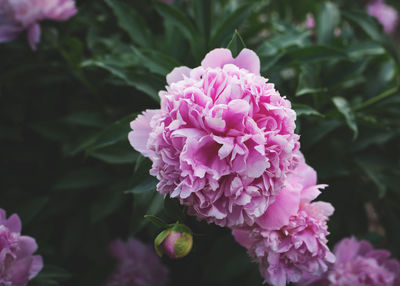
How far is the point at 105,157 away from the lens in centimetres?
91

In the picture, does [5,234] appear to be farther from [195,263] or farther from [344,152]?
[344,152]

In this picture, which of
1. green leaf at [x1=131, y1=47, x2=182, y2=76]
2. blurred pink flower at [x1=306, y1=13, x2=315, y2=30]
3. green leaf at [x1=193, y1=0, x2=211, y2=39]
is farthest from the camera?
blurred pink flower at [x1=306, y1=13, x2=315, y2=30]

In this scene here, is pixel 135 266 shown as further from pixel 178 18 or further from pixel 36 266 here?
pixel 178 18

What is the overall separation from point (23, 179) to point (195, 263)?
70cm

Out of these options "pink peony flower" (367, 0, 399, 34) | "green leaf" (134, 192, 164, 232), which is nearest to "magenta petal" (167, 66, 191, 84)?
"green leaf" (134, 192, 164, 232)

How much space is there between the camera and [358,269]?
927 millimetres

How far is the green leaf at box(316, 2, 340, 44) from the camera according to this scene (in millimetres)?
1228

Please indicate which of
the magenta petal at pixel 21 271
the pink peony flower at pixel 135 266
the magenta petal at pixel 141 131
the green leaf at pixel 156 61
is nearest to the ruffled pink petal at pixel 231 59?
the magenta petal at pixel 141 131

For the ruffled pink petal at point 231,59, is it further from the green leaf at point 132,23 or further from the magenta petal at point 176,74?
the green leaf at point 132,23

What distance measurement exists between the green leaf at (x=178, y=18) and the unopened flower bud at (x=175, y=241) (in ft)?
1.90

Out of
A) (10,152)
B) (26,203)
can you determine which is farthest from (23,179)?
(26,203)

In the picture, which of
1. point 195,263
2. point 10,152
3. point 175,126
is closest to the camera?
point 175,126

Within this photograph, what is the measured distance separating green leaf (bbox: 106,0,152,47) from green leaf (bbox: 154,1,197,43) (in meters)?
0.12

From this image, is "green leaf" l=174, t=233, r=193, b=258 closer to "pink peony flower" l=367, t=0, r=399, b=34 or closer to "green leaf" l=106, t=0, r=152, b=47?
"green leaf" l=106, t=0, r=152, b=47
